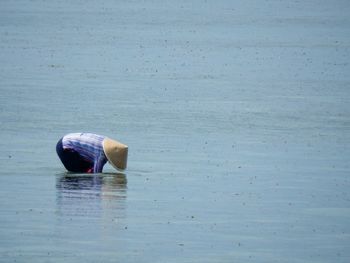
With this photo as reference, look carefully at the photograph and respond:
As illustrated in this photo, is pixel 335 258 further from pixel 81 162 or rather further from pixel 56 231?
pixel 81 162

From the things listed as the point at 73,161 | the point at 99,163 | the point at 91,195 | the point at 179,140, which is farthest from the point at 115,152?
the point at 179,140

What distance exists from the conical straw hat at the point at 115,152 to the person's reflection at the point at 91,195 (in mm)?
199

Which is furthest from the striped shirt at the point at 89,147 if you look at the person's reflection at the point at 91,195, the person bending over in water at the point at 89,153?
the person's reflection at the point at 91,195

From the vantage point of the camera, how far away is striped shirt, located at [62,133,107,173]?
68.3ft

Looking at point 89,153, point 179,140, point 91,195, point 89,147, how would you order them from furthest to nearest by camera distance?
point 179,140
point 89,153
point 89,147
point 91,195

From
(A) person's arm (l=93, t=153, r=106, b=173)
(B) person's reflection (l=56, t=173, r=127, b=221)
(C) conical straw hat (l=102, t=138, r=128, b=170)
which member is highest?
(C) conical straw hat (l=102, t=138, r=128, b=170)

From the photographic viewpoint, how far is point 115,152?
2086 cm

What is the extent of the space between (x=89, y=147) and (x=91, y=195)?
168 centimetres

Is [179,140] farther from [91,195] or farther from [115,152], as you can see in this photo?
[91,195]

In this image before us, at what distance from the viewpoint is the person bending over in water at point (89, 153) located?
68.2 feet

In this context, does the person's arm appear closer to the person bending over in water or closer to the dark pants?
the person bending over in water

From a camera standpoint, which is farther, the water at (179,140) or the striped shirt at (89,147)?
the striped shirt at (89,147)

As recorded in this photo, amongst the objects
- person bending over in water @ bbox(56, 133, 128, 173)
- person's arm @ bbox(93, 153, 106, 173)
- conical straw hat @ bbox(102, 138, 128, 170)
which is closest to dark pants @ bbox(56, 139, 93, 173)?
person bending over in water @ bbox(56, 133, 128, 173)

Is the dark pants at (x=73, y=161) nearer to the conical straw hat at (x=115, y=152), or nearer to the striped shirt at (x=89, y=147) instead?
the striped shirt at (x=89, y=147)
